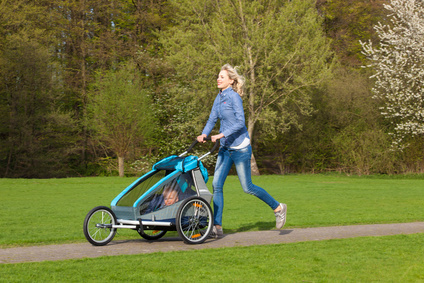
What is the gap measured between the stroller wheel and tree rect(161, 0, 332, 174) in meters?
23.8

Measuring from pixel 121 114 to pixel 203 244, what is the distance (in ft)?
83.7

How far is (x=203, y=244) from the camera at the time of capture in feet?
23.7

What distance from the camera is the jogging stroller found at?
7.03 m

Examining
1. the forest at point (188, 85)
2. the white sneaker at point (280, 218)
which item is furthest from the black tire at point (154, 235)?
the forest at point (188, 85)

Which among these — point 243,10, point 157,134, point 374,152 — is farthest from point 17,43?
point 374,152

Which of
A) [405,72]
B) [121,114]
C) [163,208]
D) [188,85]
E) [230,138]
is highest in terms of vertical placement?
[188,85]

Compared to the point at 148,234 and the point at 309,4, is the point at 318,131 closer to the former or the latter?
the point at 309,4

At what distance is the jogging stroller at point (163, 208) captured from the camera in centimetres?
703

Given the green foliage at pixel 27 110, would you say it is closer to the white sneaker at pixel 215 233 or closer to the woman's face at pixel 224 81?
the woman's face at pixel 224 81

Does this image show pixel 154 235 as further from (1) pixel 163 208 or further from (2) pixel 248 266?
(2) pixel 248 266

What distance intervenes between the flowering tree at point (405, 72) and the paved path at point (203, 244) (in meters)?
23.5

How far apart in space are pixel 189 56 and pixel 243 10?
4.08 metres

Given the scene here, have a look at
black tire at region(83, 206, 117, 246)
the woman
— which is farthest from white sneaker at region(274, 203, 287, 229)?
black tire at region(83, 206, 117, 246)

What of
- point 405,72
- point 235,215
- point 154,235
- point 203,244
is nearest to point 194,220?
point 203,244
